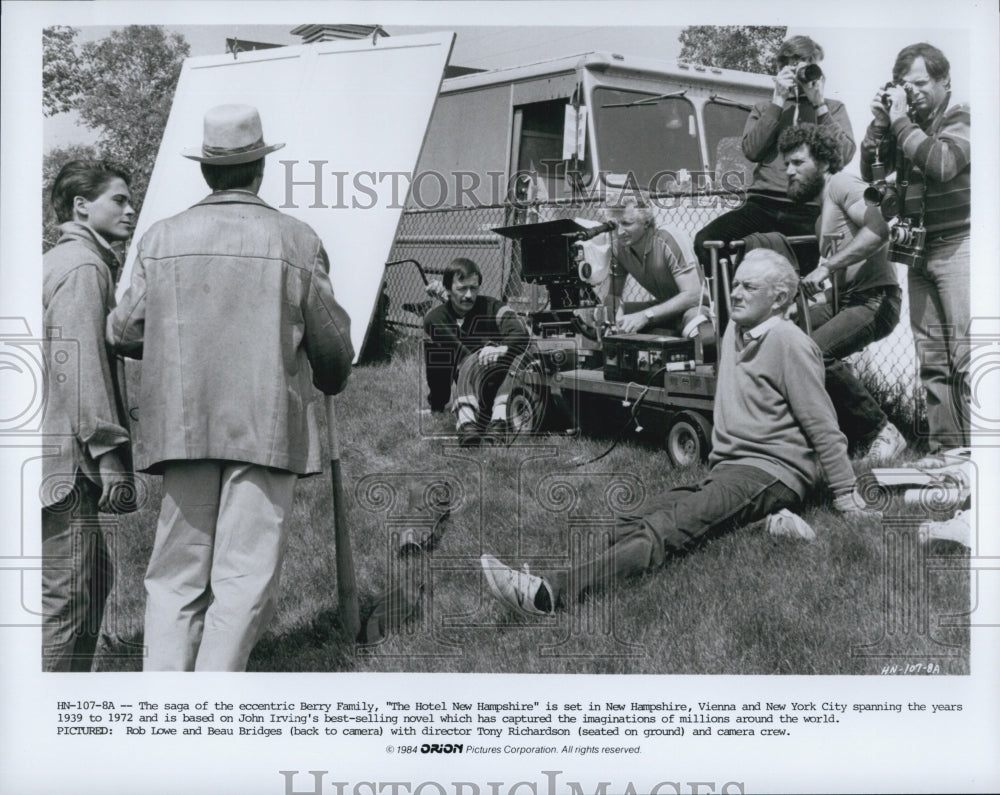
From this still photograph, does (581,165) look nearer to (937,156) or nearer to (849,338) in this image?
(849,338)

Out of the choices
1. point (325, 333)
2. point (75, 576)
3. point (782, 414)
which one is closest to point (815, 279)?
point (782, 414)

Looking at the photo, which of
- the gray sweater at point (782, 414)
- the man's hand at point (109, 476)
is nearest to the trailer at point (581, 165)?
the gray sweater at point (782, 414)

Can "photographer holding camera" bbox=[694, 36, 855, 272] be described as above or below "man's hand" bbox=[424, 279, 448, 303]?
above

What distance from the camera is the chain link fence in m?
4.02

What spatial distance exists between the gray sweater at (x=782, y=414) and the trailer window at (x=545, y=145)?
91 centimetres

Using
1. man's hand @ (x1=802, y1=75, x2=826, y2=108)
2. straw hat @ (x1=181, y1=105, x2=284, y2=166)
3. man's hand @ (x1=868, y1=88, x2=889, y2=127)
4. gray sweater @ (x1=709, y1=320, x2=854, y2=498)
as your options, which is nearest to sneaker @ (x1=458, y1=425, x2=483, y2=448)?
gray sweater @ (x1=709, y1=320, x2=854, y2=498)

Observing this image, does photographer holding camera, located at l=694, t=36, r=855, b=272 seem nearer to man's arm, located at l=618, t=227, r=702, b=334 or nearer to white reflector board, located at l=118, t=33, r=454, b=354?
man's arm, located at l=618, t=227, r=702, b=334

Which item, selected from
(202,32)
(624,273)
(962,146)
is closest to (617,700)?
(624,273)

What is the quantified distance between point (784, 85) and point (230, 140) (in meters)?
2.07

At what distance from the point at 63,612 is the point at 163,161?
70.4 inches

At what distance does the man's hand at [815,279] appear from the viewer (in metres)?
4.02

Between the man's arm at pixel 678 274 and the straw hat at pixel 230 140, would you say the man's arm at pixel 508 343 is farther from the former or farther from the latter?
the straw hat at pixel 230 140

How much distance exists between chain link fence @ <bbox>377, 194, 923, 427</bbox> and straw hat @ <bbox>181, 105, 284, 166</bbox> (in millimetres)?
811

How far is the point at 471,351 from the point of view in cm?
418
